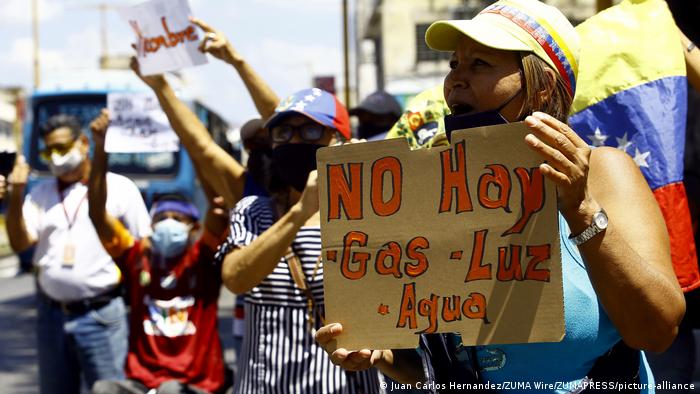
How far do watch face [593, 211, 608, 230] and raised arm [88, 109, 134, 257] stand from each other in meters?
3.64

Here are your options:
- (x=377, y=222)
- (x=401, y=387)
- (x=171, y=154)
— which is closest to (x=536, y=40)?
(x=377, y=222)

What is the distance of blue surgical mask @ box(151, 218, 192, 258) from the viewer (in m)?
5.31

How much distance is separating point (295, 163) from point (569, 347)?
1614 millimetres

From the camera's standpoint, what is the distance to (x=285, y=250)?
3.17m

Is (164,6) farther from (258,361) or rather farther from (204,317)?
(258,361)

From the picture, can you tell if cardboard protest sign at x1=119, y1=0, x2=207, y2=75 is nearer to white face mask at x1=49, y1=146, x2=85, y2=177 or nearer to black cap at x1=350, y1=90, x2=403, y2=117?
white face mask at x1=49, y1=146, x2=85, y2=177

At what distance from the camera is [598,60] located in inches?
123

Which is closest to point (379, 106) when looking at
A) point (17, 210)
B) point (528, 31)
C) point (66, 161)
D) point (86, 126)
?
point (66, 161)

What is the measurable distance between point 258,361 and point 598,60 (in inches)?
56.2

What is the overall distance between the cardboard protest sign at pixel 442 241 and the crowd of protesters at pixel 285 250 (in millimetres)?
66

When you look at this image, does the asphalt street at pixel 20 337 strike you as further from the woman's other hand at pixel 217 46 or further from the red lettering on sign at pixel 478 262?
the red lettering on sign at pixel 478 262

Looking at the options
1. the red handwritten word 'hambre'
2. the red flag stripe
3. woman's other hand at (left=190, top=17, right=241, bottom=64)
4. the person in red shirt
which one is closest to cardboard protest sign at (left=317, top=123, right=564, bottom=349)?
the red flag stripe

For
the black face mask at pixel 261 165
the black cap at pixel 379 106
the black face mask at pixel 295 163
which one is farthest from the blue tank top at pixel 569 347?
the black cap at pixel 379 106

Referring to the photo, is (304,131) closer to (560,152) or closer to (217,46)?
(217,46)
